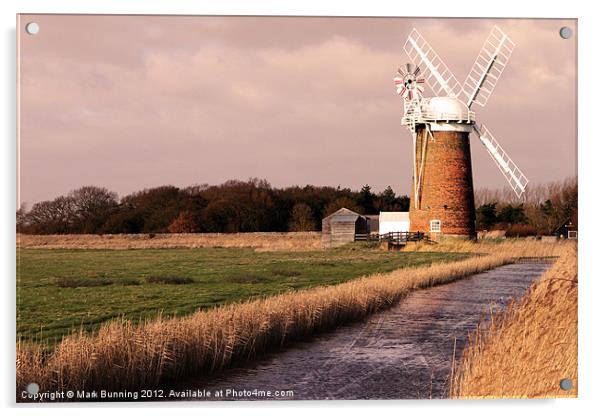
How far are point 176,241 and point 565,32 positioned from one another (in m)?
11.4

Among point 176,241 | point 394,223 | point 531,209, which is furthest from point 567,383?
point 394,223

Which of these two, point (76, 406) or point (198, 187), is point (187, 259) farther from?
point (76, 406)

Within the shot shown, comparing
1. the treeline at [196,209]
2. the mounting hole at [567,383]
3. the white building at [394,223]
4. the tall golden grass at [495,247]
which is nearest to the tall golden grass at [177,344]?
the treeline at [196,209]

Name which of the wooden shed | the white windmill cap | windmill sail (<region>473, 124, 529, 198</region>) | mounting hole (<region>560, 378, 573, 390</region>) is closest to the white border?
mounting hole (<region>560, 378, 573, 390</region>)

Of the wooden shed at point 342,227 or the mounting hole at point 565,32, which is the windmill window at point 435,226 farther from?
the mounting hole at point 565,32

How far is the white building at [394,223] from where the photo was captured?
82.8 feet

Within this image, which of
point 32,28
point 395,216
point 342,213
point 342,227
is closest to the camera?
point 32,28

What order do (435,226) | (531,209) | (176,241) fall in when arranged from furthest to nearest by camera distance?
(435,226) < (531,209) < (176,241)

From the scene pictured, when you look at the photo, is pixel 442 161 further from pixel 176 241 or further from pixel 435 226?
pixel 176 241

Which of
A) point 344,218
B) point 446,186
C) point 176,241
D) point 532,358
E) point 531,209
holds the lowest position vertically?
point 532,358

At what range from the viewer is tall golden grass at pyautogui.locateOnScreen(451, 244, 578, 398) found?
8.08m

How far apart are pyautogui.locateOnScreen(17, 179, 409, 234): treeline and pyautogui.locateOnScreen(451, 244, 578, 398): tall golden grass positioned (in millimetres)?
5902

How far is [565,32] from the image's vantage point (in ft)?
28.5

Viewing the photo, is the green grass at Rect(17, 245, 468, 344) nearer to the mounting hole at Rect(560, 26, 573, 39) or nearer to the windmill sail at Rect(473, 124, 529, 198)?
the windmill sail at Rect(473, 124, 529, 198)
